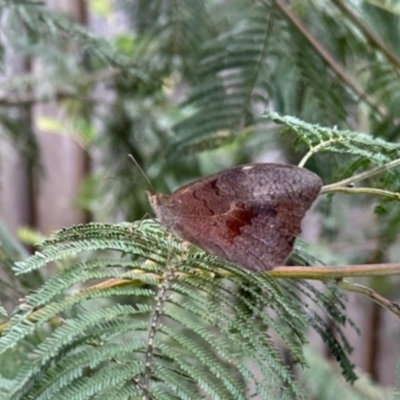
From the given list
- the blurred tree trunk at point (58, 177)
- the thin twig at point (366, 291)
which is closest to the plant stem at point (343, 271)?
the thin twig at point (366, 291)

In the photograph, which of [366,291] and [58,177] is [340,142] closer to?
[366,291]

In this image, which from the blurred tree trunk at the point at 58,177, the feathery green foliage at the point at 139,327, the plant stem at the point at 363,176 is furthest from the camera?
the blurred tree trunk at the point at 58,177

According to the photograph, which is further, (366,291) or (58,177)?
(58,177)

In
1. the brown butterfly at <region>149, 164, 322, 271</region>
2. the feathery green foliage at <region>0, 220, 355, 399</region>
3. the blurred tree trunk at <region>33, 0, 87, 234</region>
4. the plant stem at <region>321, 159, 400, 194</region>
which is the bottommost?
the feathery green foliage at <region>0, 220, 355, 399</region>

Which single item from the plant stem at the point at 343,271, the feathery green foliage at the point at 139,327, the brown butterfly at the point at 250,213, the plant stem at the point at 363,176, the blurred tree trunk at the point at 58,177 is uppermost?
the blurred tree trunk at the point at 58,177

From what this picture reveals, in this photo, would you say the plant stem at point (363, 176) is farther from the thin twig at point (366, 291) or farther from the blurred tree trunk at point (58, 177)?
the blurred tree trunk at point (58, 177)

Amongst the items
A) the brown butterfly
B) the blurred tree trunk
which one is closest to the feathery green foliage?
the brown butterfly

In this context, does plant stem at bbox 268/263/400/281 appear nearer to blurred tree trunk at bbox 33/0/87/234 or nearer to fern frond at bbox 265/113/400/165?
fern frond at bbox 265/113/400/165

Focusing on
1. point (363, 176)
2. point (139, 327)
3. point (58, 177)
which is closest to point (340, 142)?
point (363, 176)
